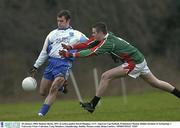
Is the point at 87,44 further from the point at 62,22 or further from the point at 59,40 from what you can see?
the point at 62,22

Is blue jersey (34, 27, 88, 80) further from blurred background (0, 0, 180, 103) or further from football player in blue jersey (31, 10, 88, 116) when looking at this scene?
blurred background (0, 0, 180, 103)

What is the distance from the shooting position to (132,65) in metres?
16.0

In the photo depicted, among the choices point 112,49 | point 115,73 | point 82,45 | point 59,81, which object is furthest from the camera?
point 59,81

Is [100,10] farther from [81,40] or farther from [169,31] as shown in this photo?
[81,40]

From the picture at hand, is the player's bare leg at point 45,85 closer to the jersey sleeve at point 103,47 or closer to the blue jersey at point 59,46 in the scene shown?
the blue jersey at point 59,46

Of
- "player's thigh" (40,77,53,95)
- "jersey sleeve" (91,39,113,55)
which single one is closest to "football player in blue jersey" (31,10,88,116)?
"player's thigh" (40,77,53,95)

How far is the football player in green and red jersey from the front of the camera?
15.6m

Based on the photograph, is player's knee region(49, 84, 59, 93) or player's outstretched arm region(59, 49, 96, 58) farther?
player's knee region(49, 84, 59, 93)

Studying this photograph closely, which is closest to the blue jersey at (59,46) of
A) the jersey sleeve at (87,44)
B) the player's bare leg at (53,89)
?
the player's bare leg at (53,89)

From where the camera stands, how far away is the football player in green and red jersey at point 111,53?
15648 mm

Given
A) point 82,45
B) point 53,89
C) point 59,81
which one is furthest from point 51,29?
point 82,45

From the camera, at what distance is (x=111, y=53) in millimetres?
15891

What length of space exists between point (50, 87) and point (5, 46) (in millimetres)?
27230

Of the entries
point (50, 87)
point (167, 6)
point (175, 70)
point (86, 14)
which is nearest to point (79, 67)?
point (86, 14)
